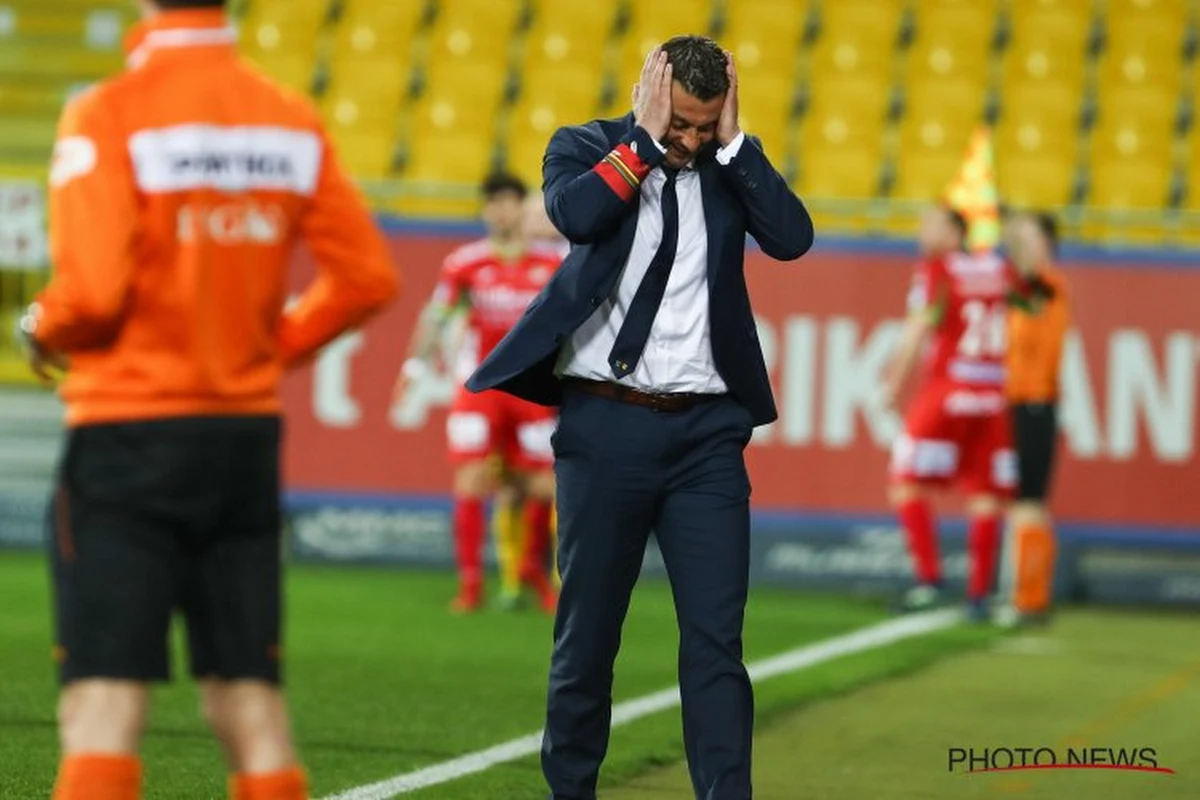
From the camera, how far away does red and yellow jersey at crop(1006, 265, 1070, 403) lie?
13.9m

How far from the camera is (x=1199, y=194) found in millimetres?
18141

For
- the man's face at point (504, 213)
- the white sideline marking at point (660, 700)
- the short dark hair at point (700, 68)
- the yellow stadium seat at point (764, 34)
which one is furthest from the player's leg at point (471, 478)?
the short dark hair at point (700, 68)

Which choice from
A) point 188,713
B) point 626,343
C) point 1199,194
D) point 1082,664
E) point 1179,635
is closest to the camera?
point 626,343

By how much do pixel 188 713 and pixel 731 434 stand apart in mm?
3329

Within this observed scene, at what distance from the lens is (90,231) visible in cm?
428

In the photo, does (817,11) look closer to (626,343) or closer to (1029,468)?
(1029,468)

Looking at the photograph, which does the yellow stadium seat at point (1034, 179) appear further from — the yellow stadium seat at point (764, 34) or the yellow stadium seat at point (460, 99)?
the yellow stadium seat at point (460, 99)

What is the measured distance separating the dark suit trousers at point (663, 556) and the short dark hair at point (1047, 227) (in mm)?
7794

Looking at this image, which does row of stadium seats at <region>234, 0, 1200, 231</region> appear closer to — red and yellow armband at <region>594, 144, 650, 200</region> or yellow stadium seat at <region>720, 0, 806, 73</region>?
yellow stadium seat at <region>720, 0, 806, 73</region>

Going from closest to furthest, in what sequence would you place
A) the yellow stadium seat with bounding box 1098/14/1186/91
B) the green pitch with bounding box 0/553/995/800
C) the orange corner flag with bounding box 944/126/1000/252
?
the green pitch with bounding box 0/553/995/800 < the orange corner flag with bounding box 944/126/1000/252 < the yellow stadium seat with bounding box 1098/14/1186/91

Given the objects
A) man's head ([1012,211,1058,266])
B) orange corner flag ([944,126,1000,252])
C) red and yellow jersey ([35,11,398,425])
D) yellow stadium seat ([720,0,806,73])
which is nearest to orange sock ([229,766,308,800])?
red and yellow jersey ([35,11,398,425])

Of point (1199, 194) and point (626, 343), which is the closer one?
point (626, 343)

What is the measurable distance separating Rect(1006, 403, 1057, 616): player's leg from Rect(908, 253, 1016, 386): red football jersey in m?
0.33

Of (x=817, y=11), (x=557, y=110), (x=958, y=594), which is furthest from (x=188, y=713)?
(x=817, y=11)
